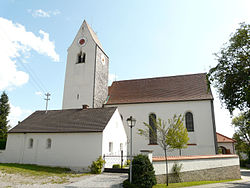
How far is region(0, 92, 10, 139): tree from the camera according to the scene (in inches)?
1479

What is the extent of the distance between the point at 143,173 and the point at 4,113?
40.6 meters

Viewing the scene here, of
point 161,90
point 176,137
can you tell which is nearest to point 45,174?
point 176,137

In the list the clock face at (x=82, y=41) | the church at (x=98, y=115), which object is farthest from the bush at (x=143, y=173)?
the clock face at (x=82, y=41)

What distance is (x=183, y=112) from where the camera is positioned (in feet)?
75.5

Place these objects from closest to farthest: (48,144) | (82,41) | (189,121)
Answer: (48,144)
(189,121)
(82,41)

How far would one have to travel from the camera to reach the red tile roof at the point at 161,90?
2400cm

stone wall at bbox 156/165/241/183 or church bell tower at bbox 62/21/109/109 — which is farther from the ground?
church bell tower at bbox 62/21/109/109

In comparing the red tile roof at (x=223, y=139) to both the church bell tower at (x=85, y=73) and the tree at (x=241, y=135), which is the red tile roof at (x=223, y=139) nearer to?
the tree at (x=241, y=135)

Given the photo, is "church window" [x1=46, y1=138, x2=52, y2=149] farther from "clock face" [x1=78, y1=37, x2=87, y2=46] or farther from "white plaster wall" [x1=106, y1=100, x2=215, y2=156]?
"clock face" [x1=78, y1=37, x2=87, y2=46]

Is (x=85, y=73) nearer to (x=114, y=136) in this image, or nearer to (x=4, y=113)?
(x=114, y=136)

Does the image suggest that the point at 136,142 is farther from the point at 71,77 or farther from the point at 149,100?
the point at 71,77

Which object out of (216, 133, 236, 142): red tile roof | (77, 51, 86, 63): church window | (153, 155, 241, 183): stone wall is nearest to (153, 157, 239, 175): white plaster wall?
(153, 155, 241, 183): stone wall

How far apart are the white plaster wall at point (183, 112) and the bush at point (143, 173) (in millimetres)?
12294

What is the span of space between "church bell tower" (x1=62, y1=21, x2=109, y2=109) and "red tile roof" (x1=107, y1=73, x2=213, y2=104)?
99.9 inches
